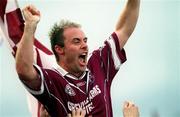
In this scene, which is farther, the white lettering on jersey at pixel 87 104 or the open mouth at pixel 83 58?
the open mouth at pixel 83 58

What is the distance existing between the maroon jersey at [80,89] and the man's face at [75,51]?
4cm

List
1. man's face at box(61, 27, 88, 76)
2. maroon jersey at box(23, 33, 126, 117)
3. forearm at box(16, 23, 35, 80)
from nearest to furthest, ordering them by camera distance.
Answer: forearm at box(16, 23, 35, 80) < maroon jersey at box(23, 33, 126, 117) < man's face at box(61, 27, 88, 76)

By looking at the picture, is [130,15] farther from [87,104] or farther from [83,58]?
[87,104]

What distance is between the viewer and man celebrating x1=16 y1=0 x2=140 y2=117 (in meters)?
1.85

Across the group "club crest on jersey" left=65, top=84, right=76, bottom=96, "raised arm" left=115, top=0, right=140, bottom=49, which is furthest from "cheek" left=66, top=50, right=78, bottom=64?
"raised arm" left=115, top=0, right=140, bottom=49

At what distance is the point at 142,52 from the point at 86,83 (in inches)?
49.6

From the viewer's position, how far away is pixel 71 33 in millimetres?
2129

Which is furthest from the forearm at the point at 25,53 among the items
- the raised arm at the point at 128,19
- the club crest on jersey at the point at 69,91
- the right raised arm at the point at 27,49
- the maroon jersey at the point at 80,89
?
the raised arm at the point at 128,19

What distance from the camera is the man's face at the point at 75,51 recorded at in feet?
6.94

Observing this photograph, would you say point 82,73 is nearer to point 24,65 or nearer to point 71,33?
point 71,33

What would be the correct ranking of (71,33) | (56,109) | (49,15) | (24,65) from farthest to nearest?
(49,15) → (71,33) → (56,109) → (24,65)

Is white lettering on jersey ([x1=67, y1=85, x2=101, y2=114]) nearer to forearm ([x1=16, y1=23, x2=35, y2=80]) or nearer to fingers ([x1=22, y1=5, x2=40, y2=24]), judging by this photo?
forearm ([x1=16, y1=23, x2=35, y2=80])

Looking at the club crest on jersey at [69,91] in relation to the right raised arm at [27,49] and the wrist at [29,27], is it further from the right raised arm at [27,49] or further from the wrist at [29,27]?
the wrist at [29,27]

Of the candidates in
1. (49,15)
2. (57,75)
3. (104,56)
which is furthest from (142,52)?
(57,75)
